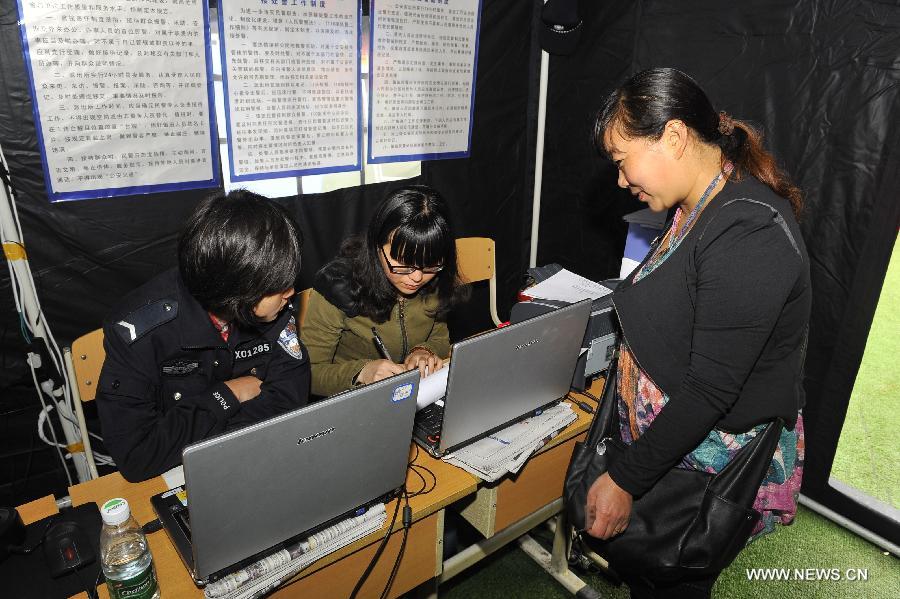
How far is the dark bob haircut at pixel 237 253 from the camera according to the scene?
1.06 metres

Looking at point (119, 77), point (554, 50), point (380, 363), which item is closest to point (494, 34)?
point (554, 50)

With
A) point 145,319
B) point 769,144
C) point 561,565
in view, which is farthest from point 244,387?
point 769,144

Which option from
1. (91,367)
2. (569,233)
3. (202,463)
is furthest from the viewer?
(569,233)

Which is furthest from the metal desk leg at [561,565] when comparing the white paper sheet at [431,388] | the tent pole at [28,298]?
the tent pole at [28,298]

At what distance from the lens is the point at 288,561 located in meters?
0.98

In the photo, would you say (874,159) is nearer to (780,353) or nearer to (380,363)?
(780,353)

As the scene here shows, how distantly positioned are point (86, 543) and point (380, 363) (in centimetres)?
69

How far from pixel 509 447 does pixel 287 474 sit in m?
0.59

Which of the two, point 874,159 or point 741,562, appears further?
point 741,562

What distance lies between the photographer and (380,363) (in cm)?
146

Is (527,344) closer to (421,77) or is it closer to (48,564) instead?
(48,564)

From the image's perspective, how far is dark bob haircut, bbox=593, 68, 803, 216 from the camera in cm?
98

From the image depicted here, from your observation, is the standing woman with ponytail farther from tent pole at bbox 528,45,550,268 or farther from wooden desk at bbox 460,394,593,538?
tent pole at bbox 528,45,550,268

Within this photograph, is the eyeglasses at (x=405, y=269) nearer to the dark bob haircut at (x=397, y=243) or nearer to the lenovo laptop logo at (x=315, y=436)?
the dark bob haircut at (x=397, y=243)
